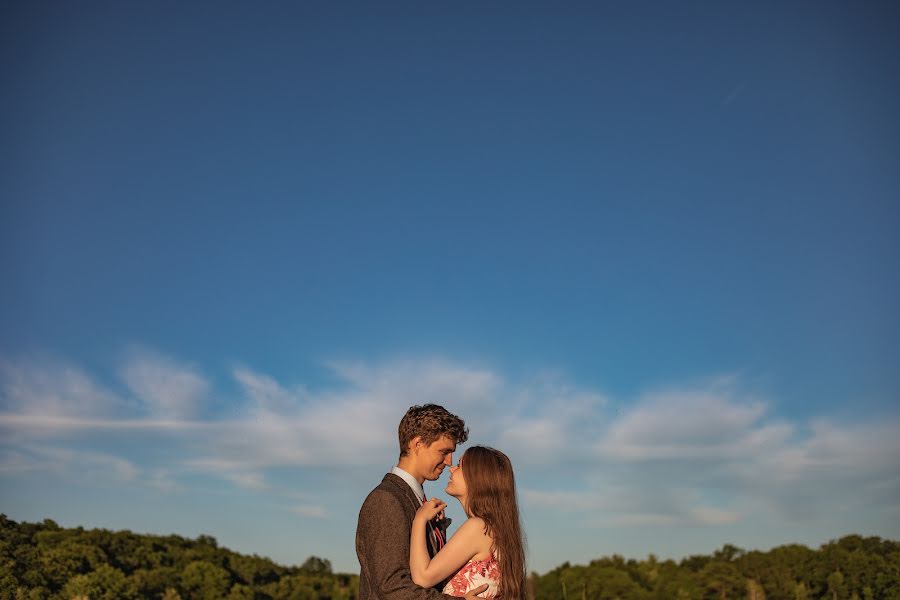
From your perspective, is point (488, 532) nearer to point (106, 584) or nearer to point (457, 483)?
point (457, 483)

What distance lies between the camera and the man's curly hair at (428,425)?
16.5ft

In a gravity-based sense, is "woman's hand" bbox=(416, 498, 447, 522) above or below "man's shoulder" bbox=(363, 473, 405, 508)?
below

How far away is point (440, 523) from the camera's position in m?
5.20

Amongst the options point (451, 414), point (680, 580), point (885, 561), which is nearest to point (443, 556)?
point (451, 414)

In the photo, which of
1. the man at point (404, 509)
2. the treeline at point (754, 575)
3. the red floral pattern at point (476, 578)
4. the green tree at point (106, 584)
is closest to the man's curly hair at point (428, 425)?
the man at point (404, 509)

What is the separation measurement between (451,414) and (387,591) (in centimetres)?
111

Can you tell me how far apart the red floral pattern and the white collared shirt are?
516 mm

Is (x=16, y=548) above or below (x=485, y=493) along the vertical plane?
above

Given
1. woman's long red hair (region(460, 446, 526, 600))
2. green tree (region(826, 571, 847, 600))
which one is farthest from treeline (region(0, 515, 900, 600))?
woman's long red hair (region(460, 446, 526, 600))

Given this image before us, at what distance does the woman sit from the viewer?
199 inches

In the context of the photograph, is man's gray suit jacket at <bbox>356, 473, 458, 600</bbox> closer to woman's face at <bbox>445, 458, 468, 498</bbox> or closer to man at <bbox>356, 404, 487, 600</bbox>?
man at <bbox>356, 404, 487, 600</bbox>

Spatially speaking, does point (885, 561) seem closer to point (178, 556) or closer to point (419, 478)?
point (419, 478)

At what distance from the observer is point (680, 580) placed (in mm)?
38688


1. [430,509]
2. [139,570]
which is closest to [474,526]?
[430,509]
